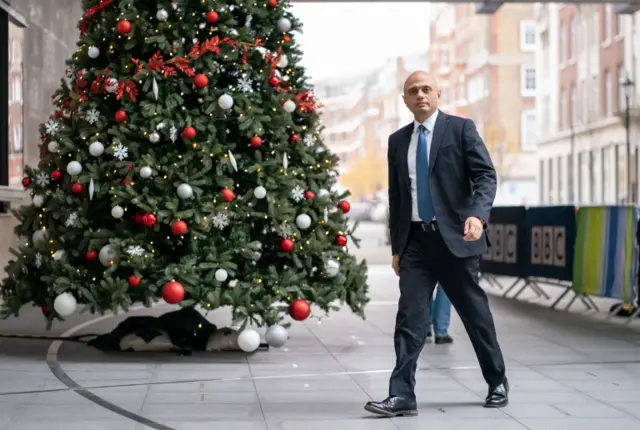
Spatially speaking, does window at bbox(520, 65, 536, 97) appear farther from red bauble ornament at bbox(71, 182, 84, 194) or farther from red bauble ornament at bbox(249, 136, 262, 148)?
red bauble ornament at bbox(71, 182, 84, 194)

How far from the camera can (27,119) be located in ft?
55.0

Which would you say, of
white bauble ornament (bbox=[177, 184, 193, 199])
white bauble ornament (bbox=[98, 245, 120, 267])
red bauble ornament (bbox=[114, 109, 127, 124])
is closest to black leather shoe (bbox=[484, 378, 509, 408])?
white bauble ornament (bbox=[177, 184, 193, 199])

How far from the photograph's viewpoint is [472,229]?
6.66 metres

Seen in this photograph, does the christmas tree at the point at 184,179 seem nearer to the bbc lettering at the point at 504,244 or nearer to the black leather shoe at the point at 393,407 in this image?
the black leather shoe at the point at 393,407

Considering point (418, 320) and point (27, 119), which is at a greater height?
point (27, 119)

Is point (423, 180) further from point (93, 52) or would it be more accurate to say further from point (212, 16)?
point (93, 52)

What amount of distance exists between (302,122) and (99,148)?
73.7 inches

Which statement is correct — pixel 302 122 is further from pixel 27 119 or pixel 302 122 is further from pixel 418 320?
pixel 27 119

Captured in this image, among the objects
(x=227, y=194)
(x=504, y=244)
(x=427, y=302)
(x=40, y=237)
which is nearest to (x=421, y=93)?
(x=427, y=302)

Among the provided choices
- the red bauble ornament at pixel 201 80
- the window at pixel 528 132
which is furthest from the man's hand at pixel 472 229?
the window at pixel 528 132

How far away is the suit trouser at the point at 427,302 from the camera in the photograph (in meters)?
6.97

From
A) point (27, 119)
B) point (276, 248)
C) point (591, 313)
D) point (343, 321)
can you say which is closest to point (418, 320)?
point (276, 248)

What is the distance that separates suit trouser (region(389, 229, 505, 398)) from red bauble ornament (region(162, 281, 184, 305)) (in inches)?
112

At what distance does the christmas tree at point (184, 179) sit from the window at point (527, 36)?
270ft
